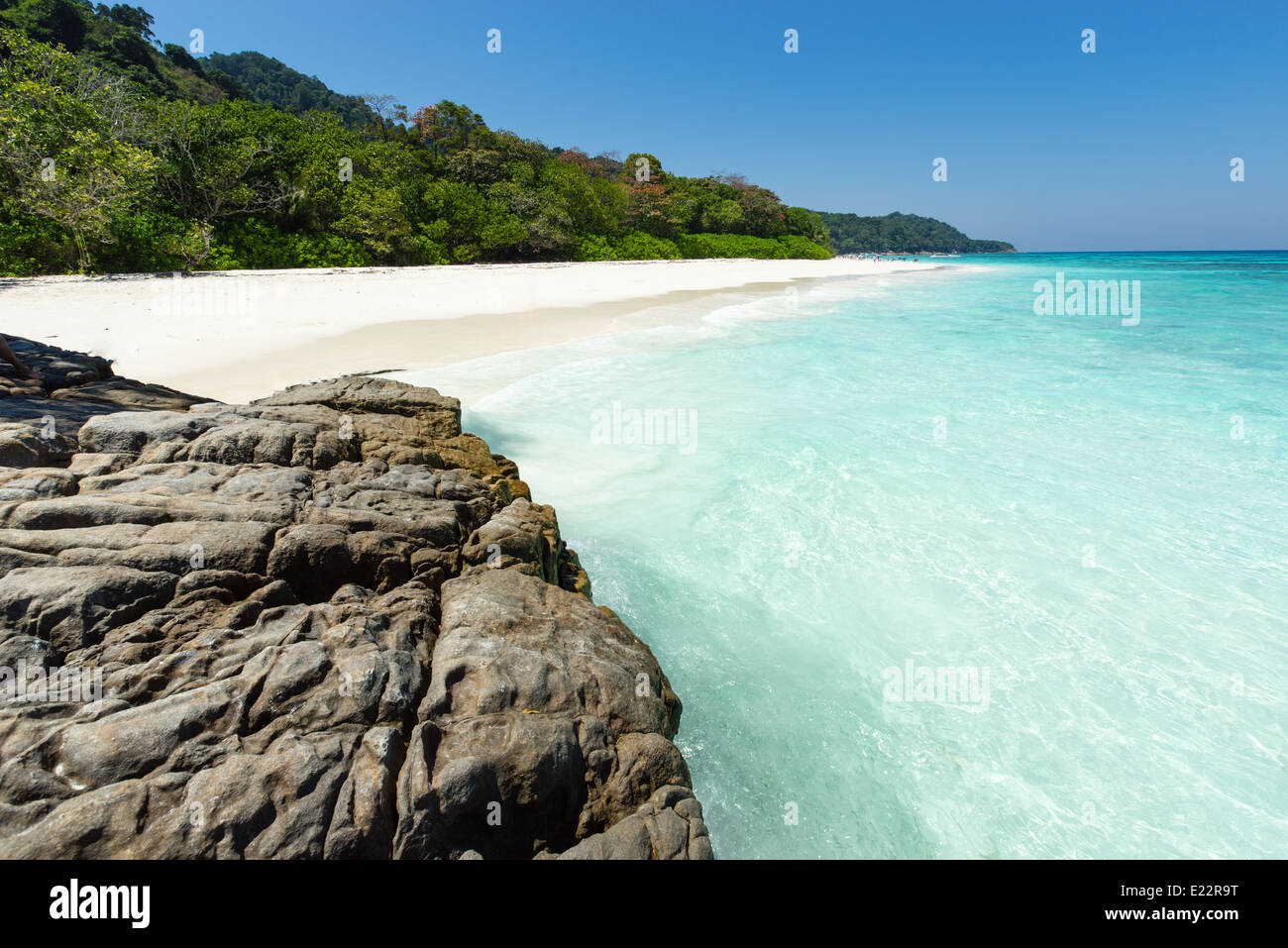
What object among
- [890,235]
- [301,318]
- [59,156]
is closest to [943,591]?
[301,318]

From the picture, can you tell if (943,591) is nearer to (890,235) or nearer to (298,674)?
(298,674)

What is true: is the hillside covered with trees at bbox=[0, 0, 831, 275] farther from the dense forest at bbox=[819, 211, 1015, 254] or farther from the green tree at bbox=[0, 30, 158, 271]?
the dense forest at bbox=[819, 211, 1015, 254]

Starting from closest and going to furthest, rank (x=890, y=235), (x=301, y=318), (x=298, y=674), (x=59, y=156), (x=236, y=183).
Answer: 1. (x=298, y=674)
2. (x=301, y=318)
3. (x=59, y=156)
4. (x=236, y=183)
5. (x=890, y=235)

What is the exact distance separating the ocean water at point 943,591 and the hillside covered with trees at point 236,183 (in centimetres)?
1540

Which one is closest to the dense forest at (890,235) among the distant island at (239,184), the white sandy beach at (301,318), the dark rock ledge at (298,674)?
the distant island at (239,184)

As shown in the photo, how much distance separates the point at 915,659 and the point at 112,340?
1292 cm

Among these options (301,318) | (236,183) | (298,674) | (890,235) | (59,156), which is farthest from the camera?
(890,235)

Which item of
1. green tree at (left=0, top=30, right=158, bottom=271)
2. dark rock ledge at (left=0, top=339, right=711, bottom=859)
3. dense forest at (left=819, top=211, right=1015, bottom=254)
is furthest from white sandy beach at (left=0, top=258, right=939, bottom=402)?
dense forest at (left=819, top=211, right=1015, bottom=254)

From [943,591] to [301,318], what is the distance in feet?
45.7

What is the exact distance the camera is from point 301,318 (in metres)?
13.0

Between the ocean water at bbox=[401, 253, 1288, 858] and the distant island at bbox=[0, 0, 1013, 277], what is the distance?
15406 millimetres

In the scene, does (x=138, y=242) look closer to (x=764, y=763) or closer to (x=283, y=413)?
(x=283, y=413)

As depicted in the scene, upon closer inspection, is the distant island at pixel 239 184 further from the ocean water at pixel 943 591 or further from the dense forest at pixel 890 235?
the dense forest at pixel 890 235
